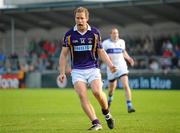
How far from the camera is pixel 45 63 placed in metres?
46.2

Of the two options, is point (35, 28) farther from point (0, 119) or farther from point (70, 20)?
point (0, 119)

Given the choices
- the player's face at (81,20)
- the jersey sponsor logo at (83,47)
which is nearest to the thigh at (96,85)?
the jersey sponsor logo at (83,47)

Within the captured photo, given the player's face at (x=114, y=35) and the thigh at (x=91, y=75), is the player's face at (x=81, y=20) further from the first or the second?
the player's face at (x=114, y=35)

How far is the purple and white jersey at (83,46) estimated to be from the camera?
40.2 ft

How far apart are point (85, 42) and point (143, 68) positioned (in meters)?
29.8

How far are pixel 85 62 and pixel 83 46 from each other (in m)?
0.34

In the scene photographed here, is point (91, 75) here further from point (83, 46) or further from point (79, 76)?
point (83, 46)

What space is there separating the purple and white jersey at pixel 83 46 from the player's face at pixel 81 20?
14 centimetres

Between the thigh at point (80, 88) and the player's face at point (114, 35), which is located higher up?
the player's face at point (114, 35)

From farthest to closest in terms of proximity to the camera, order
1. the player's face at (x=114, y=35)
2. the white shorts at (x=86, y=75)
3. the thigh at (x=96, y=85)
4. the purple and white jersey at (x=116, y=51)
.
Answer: the purple and white jersey at (x=116, y=51) → the player's face at (x=114, y=35) → the white shorts at (x=86, y=75) → the thigh at (x=96, y=85)

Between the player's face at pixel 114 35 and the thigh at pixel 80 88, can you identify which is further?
the player's face at pixel 114 35

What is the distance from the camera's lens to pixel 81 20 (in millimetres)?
11969

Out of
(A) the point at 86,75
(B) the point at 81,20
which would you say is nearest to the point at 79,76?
(A) the point at 86,75

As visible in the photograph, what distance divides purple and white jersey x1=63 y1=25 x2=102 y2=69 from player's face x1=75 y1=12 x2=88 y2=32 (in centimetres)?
14
